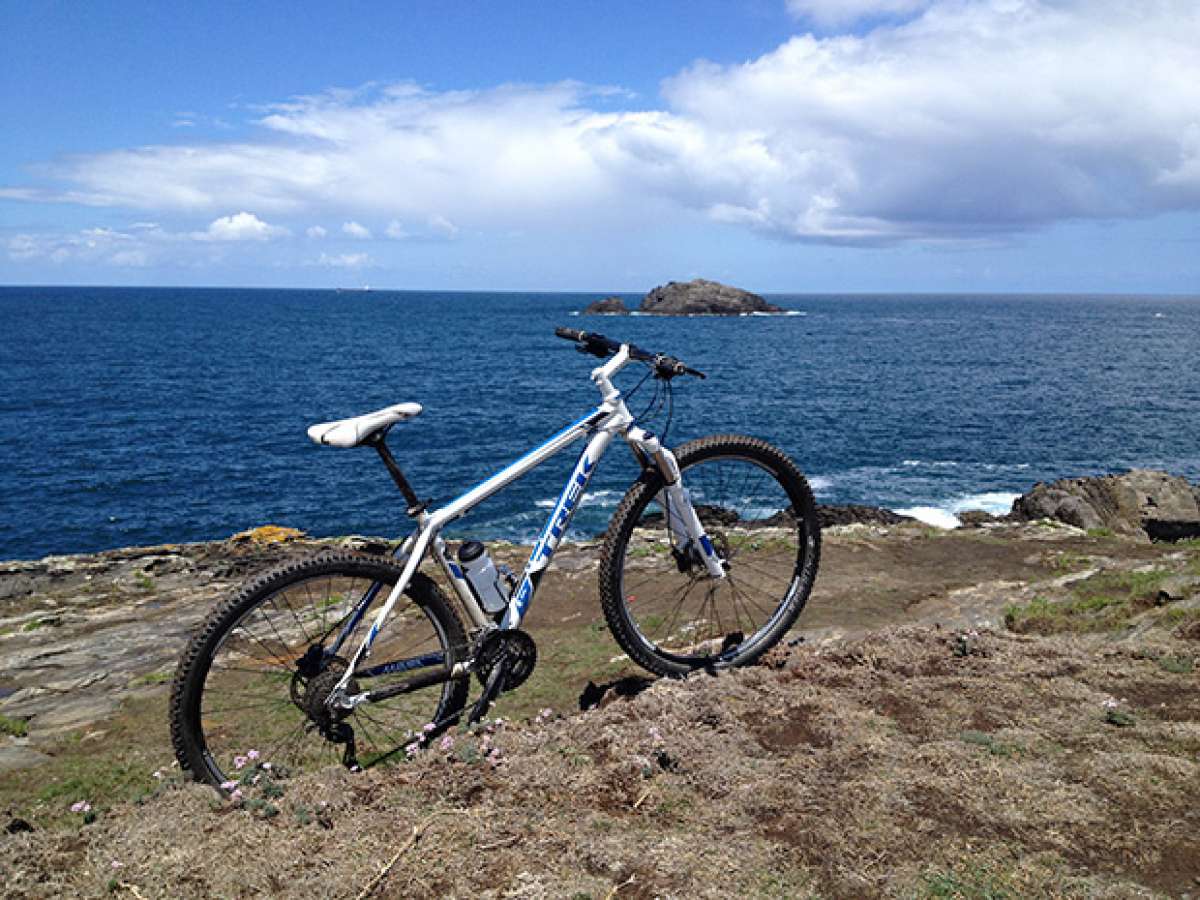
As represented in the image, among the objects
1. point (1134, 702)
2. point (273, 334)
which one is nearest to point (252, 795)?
point (1134, 702)

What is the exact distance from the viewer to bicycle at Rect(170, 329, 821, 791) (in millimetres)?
4695

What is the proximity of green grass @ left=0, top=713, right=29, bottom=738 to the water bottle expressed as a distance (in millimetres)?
4984

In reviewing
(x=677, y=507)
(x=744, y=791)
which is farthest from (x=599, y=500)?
(x=744, y=791)

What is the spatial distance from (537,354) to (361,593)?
9577 cm

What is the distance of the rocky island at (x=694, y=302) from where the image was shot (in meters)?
179

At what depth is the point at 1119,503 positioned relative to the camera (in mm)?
25844

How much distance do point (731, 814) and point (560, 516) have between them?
236 centimetres

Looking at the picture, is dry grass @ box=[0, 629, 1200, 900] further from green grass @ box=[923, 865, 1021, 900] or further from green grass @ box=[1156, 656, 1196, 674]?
green grass @ box=[1156, 656, 1196, 674]

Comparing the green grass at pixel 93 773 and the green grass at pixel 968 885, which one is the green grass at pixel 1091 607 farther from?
the green grass at pixel 93 773

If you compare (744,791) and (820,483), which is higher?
(744,791)

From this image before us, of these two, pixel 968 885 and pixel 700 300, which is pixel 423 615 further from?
pixel 700 300

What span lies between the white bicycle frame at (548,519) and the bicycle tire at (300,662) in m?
0.11

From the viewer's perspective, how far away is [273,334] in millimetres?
126500

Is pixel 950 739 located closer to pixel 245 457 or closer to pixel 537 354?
pixel 245 457
